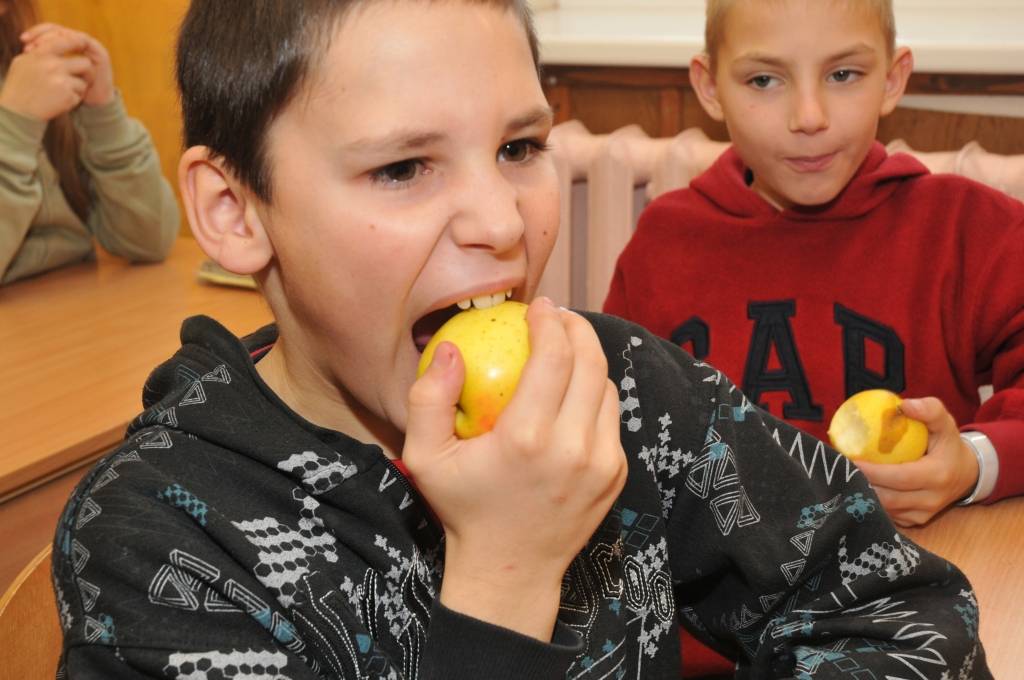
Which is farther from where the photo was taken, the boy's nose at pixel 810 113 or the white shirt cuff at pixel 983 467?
the boy's nose at pixel 810 113

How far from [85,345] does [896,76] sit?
1.49m

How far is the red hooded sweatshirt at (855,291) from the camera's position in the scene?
1582 millimetres

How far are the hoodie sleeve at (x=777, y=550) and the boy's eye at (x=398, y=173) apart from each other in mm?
320

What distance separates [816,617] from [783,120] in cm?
90

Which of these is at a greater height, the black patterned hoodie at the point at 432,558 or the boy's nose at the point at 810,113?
the boy's nose at the point at 810,113

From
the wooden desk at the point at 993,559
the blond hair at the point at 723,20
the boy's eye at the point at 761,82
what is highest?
the blond hair at the point at 723,20

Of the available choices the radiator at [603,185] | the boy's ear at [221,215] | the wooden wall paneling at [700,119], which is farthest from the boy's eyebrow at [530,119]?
the wooden wall paneling at [700,119]

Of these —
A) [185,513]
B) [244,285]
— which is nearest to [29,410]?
[244,285]

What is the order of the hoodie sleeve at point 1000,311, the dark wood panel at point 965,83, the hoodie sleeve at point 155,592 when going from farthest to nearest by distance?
1. the dark wood panel at point 965,83
2. the hoodie sleeve at point 1000,311
3. the hoodie sleeve at point 155,592

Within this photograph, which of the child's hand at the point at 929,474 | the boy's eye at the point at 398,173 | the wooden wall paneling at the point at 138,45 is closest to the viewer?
the boy's eye at the point at 398,173

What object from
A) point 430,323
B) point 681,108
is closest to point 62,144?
point 681,108

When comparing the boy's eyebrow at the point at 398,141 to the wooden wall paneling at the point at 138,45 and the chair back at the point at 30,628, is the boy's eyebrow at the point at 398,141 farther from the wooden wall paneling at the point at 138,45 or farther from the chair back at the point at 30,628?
the wooden wall paneling at the point at 138,45

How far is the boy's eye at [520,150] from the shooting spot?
914 millimetres

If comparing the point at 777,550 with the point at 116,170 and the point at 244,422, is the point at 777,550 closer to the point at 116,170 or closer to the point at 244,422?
the point at 244,422
